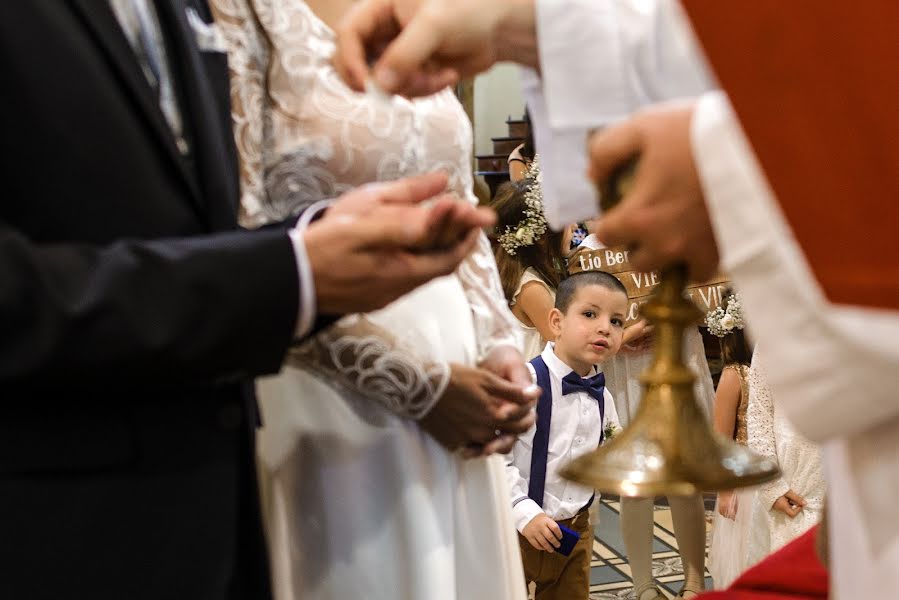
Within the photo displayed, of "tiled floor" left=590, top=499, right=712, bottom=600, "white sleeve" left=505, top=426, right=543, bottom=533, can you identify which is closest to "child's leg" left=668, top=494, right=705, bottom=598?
"tiled floor" left=590, top=499, right=712, bottom=600

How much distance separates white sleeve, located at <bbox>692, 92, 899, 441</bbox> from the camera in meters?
0.67

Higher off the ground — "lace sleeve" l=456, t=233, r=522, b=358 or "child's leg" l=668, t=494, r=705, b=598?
"lace sleeve" l=456, t=233, r=522, b=358

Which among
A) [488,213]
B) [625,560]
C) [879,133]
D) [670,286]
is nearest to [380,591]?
[488,213]

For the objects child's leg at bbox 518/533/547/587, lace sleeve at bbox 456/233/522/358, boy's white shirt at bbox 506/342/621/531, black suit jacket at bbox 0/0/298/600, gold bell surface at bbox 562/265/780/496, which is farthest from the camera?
child's leg at bbox 518/533/547/587

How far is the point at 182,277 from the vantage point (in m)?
1.05

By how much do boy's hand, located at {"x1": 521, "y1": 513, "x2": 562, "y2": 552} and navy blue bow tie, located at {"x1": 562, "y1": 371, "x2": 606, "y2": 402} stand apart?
556mm

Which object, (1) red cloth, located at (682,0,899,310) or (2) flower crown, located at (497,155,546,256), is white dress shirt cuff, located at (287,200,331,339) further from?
(2) flower crown, located at (497,155,546,256)

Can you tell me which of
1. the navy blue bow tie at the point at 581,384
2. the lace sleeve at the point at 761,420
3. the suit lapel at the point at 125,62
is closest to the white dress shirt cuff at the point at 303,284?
the suit lapel at the point at 125,62

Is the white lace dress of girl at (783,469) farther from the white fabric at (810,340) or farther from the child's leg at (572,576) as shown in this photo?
the white fabric at (810,340)

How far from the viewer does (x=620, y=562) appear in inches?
217

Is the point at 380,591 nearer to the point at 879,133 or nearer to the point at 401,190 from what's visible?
the point at 401,190

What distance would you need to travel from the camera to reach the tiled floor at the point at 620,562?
16.3 ft

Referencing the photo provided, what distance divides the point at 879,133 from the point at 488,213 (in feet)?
1.87

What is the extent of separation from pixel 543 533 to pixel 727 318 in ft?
5.83
